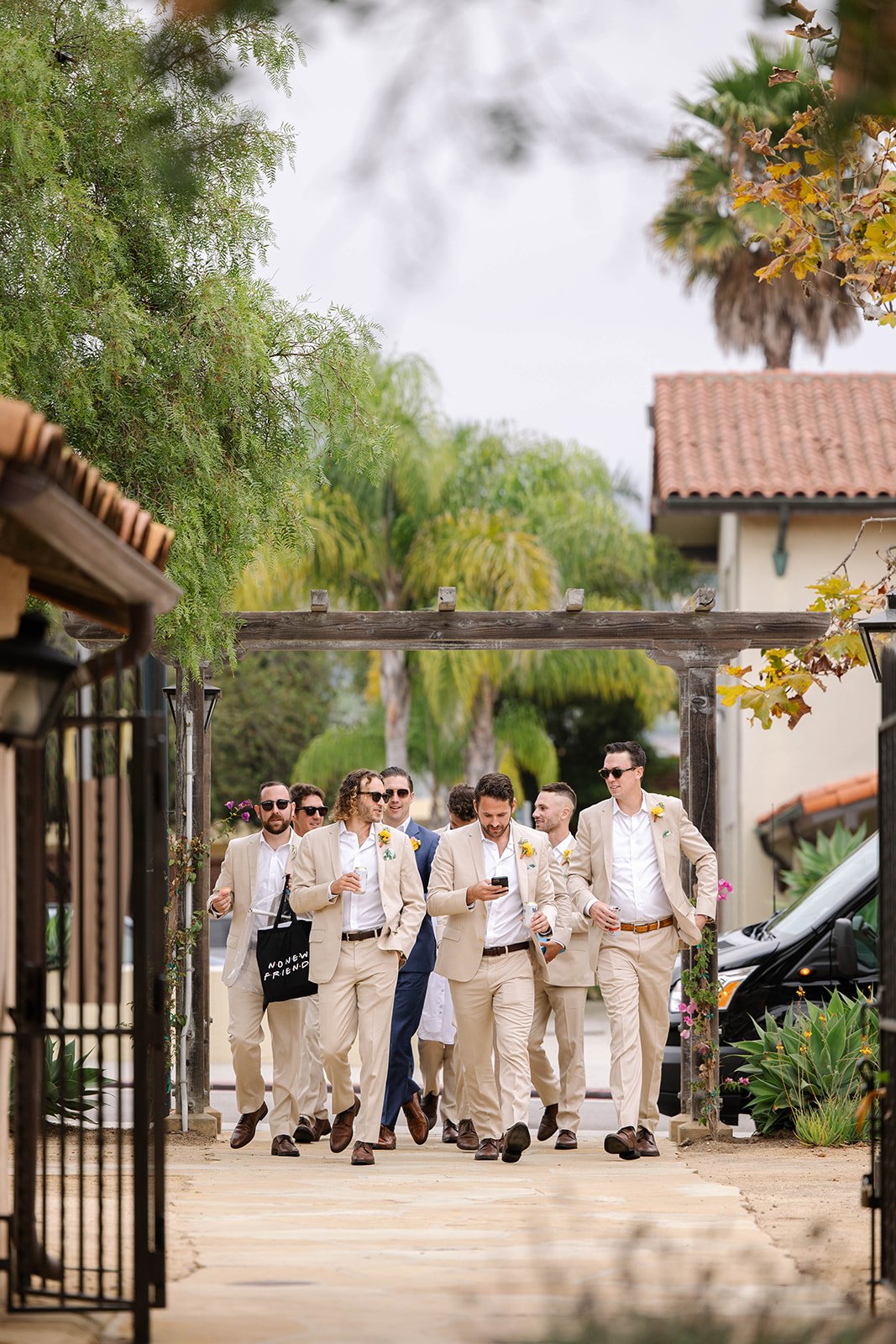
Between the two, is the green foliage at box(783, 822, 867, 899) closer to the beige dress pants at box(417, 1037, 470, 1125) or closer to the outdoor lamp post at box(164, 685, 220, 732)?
the beige dress pants at box(417, 1037, 470, 1125)

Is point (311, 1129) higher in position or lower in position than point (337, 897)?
lower

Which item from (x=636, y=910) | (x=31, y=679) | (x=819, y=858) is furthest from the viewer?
(x=819, y=858)

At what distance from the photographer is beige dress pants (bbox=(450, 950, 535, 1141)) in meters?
10.4

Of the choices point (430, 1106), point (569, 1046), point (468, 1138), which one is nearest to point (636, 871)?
point (569, 1046)

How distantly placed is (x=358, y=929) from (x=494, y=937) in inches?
31.8

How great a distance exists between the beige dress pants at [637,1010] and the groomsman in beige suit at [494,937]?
1.48 ft

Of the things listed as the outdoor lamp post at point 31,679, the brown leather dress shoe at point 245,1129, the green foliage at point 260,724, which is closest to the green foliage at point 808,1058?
the brown leather dress shoe at point 245,1129

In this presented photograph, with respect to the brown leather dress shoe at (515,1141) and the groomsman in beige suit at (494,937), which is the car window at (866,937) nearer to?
the groomsman in beige suit at (494,937)

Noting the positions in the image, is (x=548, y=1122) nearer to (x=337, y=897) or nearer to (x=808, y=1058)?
(x=808, y=1058)

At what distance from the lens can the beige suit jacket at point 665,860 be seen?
36.2ft

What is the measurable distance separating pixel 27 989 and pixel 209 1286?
1332 mm

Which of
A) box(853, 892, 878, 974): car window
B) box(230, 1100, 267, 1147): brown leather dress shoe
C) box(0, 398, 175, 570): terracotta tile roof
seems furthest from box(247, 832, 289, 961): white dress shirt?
box(0, 398, 175, 570): terracotta tile roof

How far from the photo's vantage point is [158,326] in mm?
10281

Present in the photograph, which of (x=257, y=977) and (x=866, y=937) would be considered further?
(x=866, y=937)
